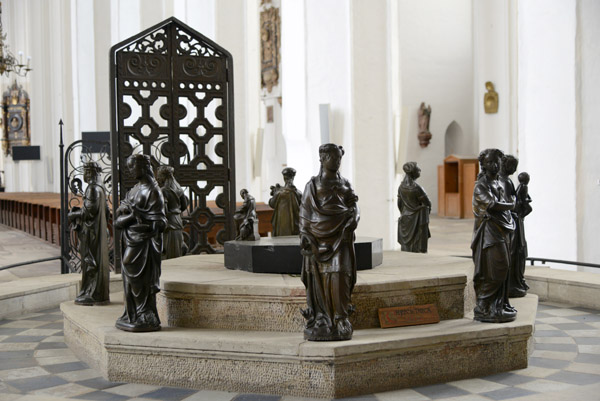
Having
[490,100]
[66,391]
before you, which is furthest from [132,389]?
[490,100]

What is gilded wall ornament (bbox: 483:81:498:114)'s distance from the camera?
67.3 feet

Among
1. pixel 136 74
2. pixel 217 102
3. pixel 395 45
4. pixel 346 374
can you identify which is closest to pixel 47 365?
pixel 346 374

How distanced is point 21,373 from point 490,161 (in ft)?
13.2

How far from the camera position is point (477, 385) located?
502 centimetres

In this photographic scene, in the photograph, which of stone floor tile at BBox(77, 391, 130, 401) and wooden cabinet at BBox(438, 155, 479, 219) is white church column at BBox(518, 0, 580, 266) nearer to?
stone floor tile at BBox(77, 391, 130, 401)

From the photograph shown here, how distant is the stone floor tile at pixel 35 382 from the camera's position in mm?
5000

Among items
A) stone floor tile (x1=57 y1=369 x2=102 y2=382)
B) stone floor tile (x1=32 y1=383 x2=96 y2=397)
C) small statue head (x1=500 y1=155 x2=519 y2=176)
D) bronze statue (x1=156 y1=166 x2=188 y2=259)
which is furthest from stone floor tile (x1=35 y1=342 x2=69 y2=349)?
small statue head (x1=500 y1=155 x2=519 y2=176)

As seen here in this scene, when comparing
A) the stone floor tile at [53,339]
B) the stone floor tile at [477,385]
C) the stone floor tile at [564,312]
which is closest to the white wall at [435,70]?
the stone floor tile at [564,312]

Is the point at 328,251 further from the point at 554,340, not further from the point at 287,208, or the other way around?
the point at 287,208

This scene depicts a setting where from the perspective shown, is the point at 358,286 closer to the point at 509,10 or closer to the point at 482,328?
the point at 482,328

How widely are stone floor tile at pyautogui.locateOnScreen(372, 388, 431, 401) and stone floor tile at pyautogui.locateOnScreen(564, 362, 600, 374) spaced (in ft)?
4.22

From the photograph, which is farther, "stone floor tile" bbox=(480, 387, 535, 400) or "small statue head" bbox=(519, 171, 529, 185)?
"small statue head" bbox=(519, 171, 529, 185)

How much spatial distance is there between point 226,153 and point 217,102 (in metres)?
6.96

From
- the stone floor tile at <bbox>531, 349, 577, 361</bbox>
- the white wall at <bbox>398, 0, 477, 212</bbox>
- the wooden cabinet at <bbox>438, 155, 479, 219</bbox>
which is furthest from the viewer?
the white wall at <bbox>398, 0, 477, 212</bbox>
